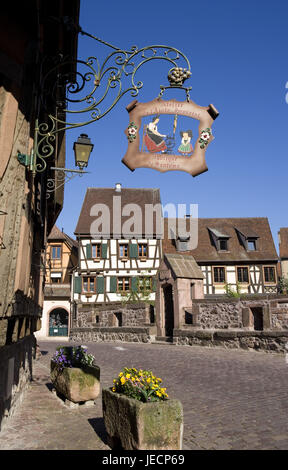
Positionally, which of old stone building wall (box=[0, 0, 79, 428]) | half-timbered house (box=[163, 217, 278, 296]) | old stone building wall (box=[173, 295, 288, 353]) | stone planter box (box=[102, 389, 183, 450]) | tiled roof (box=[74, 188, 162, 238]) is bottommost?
stone planter box (box=[102, 389, 183, 450])

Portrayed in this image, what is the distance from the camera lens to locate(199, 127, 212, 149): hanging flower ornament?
15.7 ft

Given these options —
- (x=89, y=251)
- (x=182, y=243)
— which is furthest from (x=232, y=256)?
(x=89, y=251)

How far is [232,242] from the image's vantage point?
3359 cm

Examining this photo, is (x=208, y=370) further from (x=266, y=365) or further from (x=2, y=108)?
(x=2, y=108)

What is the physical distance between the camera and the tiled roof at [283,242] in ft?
124

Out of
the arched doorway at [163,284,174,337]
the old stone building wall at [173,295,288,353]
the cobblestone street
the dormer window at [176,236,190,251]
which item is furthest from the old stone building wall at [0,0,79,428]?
the dormer window at [176,236,190,251]

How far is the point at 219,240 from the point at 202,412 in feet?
92.0

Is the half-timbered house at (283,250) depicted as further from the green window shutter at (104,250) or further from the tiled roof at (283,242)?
the green window shutter at (104,250)

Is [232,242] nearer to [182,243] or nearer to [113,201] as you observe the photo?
[182,243]

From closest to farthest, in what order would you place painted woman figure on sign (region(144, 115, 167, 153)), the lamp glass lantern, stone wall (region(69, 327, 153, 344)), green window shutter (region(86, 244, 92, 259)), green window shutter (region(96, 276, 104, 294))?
painted woman figure on sign (region(144, 115, 167, 153)), the lamp glass lantern, stone wall (region(69, 327, 153, 344)), green window shutter (region(96, 276, 104, 294)), green window shutter (region(86, 244, 92, 259))

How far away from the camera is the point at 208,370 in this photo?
957 centimetres

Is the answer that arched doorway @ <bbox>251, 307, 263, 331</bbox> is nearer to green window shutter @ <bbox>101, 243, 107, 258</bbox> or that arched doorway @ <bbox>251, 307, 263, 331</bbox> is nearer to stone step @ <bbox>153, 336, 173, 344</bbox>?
stone step @ <bbox>153, 336, 173, 344</bbox>

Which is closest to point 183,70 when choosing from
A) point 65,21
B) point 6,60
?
point 65,21

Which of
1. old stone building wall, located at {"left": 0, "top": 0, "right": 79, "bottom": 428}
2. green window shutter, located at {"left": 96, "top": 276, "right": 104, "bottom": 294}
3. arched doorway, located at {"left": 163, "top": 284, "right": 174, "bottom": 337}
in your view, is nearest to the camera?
old stone building wall, located at {"left": 0, "top": 0, "right": 79, "bottom": 428}
